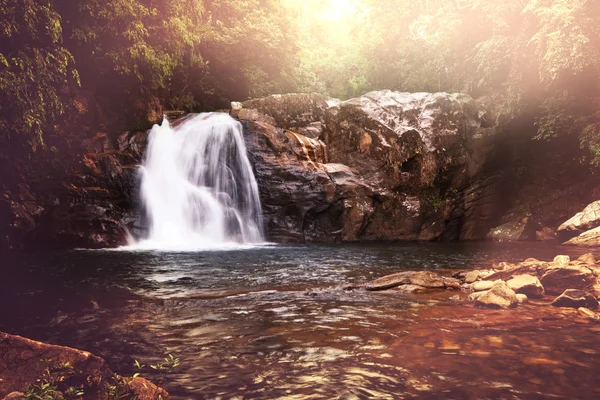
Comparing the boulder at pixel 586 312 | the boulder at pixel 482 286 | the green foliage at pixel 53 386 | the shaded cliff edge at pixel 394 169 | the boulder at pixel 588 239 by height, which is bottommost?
the green foliage at pixel 53 386

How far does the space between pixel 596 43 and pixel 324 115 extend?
35.3 ft

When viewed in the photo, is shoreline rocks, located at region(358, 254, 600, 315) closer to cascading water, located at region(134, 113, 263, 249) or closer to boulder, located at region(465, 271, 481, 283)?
boulder, located at region(465, 271, 481, 283)

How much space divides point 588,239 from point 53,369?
16031mm

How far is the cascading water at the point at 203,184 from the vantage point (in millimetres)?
16859

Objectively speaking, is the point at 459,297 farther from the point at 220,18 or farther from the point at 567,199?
the point at 220,18

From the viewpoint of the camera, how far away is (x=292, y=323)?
197 inches

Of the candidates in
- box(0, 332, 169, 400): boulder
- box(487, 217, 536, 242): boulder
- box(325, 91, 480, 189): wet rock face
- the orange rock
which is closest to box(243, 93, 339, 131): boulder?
box(325, 91, 480, 189): wet rock face

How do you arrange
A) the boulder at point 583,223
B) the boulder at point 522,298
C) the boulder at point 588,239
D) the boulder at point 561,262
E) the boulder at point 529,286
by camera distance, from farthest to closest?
the boulder at point 583,223, the boulder at point 588,239, the boulder at point 561,262, the boulder at point 529,286, the boulder at point 522,298

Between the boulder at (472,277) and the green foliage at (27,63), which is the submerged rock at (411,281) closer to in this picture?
the boulder at (472,277)

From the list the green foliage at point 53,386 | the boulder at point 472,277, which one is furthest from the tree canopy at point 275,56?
the green foliage at point 53,386

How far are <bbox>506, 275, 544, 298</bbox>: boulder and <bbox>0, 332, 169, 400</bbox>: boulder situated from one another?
5.55m

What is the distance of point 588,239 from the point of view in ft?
46.0

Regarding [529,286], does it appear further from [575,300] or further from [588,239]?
[588,239]

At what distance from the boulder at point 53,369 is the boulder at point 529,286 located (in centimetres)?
555
